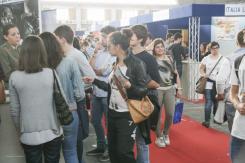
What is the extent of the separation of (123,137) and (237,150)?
904 mm

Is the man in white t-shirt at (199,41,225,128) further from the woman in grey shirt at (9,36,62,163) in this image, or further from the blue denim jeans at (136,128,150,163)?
the woman in grey shirt at (9,36,62,163)

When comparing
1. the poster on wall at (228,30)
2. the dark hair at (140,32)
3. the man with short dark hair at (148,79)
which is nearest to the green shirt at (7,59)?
the man with short dark hair at (148,79)

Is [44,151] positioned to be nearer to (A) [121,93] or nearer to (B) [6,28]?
(A) [121,93]

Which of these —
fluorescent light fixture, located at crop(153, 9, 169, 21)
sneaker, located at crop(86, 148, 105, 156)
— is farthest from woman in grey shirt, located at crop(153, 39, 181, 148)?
fluorescent light fixture, located at crop(153, 9, 169, 21)

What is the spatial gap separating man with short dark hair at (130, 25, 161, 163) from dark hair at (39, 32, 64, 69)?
0.86 metres

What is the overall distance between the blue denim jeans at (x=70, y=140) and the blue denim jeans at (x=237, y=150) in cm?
122

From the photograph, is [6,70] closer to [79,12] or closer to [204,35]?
[204,35]

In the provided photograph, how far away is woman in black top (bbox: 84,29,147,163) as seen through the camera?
3.04m

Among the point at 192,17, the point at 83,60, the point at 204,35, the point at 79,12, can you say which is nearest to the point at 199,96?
the point at 192,17

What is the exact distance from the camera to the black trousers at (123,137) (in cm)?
304

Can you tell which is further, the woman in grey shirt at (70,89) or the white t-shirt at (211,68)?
the white t-shirt at (211,68)

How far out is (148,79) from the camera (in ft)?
10.7

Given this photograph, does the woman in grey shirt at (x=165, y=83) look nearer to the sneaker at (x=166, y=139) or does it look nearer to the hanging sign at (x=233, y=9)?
the sneaker at (x=166, y=139)

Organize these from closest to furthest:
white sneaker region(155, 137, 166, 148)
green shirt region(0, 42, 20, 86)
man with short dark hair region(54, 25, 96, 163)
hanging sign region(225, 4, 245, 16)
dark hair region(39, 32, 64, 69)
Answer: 1. dark hair region(39, 32, 64, 69)
2. green shirt region(0, 42, 20, 86)
3. man with short dark hair region(54, 25, 96, 163)
4. white sneaker region(155, 137, 166, 148)
5. hanging sign region(225, 4, 245, 16)
